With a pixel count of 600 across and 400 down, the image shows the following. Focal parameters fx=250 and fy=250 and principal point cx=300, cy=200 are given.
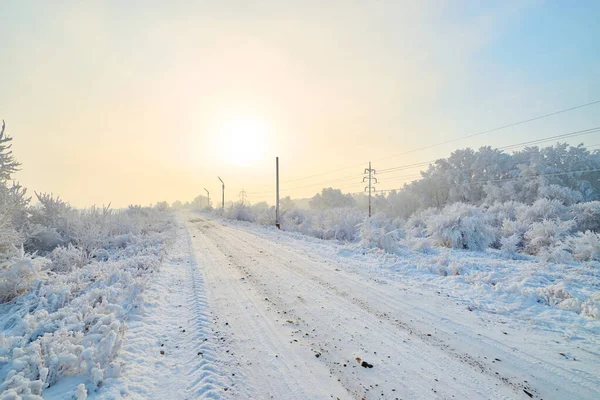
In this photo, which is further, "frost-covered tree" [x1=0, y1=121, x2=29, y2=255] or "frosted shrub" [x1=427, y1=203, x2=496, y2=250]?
"frosted shrub" [x1=427, y1=203, x2=496, y2=250]

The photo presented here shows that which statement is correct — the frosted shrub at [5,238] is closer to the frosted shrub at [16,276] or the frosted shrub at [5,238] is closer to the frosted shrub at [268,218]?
the frosted shrub at [16,276]

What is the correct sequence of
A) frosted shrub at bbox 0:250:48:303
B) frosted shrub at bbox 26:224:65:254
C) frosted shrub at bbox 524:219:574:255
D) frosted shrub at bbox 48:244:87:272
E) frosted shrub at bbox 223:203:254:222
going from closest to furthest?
frosted shrub at bbox 0:250:48:303 < frosted shrub at bbox 48:244:87:272 < frosted shrub at bbox 26:224:65:254 < frosted shrub at bbox 524:219:574:255 < frosted shrub at bbox 223:203:254:222

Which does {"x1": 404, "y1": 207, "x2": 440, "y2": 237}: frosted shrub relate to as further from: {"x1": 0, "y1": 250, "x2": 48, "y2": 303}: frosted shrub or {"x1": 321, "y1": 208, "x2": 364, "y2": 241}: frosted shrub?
{"x1": 0, "y1": 250, "x2": 48, "y2": 303}: frosted shrub

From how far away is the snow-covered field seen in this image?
2.94 metres

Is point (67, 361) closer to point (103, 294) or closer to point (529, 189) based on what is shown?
point (103, 294)

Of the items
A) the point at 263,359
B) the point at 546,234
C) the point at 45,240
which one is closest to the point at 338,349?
the point at 263,359

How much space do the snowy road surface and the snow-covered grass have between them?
15.6 inches

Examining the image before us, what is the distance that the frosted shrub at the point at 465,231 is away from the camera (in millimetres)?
12727

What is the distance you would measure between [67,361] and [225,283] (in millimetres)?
4084

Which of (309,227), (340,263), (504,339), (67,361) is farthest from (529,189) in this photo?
(67,361)

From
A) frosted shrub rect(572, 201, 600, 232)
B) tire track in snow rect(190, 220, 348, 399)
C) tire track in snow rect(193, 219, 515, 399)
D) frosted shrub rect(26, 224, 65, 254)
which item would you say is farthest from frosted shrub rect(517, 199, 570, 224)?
frosted shrub rect(26, 224, 65, 254)

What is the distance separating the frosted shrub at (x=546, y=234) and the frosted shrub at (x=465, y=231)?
1.50 m

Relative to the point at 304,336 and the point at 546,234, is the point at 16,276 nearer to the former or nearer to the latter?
the point at 304,336

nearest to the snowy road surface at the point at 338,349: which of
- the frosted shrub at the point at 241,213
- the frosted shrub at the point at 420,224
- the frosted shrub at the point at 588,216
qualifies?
Answer: the frosted shrub at the point at 420,224
